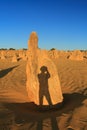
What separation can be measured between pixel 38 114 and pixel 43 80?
5.13 ft

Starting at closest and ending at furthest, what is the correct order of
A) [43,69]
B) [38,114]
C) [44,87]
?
[38,114]
[44,87]
[43,69]

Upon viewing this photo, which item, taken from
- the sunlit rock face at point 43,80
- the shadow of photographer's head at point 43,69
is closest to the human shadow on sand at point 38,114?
the sunlit rock face at point 43,80

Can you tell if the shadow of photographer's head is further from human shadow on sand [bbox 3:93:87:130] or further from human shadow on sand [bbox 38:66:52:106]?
human shadow on sand [bbox 3:93:87:130]

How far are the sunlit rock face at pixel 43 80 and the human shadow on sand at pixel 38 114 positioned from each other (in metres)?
0.35

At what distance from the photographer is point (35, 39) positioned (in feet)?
33.5

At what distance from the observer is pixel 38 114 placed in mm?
8227

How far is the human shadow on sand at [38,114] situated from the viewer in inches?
265

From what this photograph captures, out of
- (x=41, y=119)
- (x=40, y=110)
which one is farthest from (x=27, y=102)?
(x=41, y=119)

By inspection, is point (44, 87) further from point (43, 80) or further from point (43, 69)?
point (43, 69)

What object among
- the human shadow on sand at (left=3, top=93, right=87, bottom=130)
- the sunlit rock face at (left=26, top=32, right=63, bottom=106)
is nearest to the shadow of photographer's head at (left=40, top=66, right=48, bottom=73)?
the sunlit rock face at (left=26, top=32, right=63, bottom=106)

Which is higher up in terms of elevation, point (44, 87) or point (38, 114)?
point (44, 87)

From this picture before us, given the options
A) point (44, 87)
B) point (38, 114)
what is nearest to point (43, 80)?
point (44, 87)

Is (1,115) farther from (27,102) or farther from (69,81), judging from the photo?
(69,81)

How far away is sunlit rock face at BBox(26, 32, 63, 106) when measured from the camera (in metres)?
9.30
